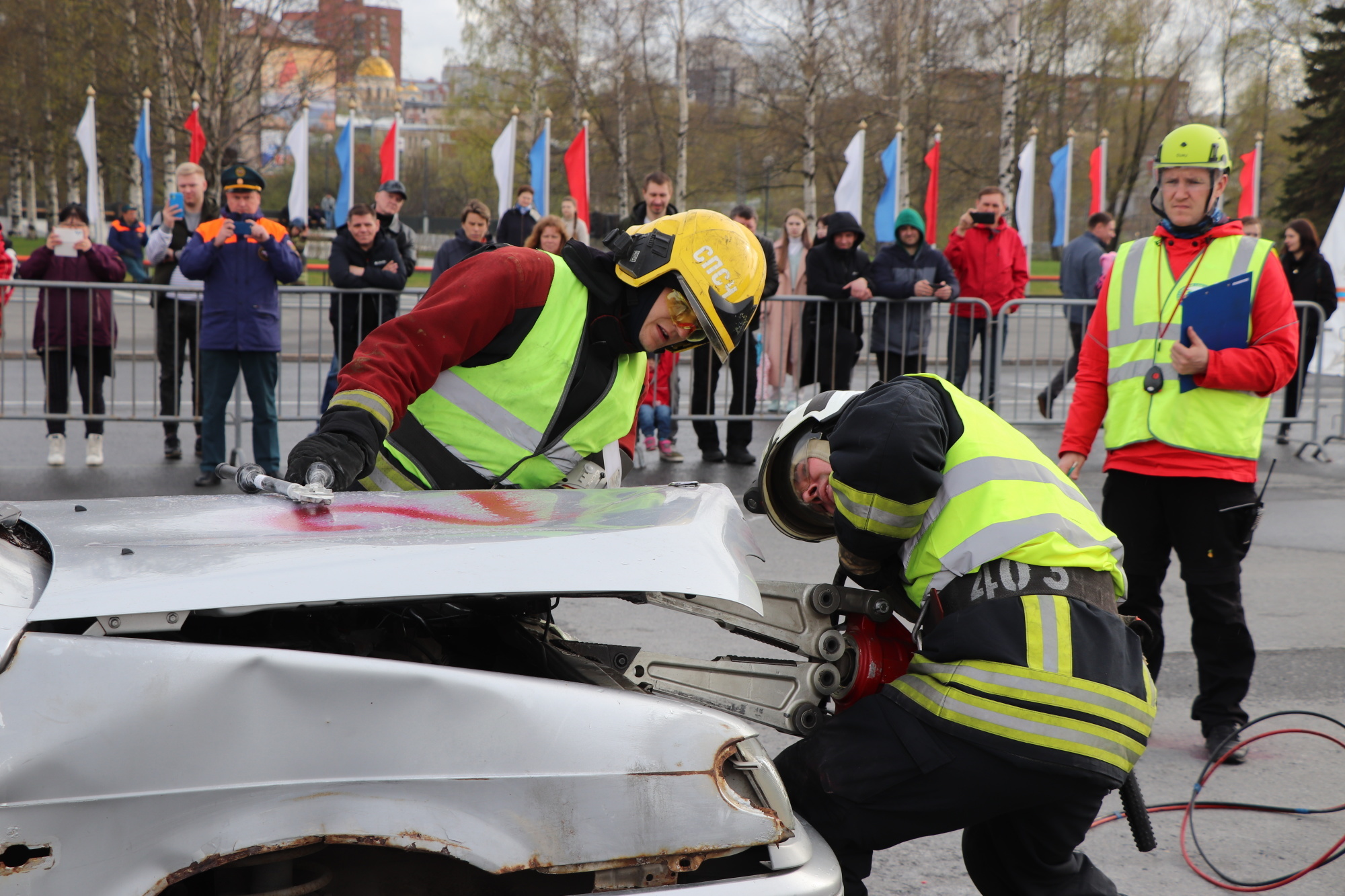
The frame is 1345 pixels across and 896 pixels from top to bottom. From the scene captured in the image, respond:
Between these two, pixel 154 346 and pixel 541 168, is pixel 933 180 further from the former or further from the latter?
pixel 154 346

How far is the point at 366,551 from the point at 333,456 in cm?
58

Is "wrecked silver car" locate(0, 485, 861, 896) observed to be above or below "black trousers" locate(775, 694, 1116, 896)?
above

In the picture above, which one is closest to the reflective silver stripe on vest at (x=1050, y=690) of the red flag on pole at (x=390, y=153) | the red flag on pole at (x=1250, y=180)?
the red flag on pole at (x=390, y=153)

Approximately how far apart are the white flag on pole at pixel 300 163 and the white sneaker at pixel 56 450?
730cm

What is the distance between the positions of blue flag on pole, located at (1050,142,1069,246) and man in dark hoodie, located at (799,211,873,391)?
792cm

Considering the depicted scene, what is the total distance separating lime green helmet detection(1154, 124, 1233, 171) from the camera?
11.9 ft

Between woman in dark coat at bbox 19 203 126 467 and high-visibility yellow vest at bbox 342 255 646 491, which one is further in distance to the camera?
woman in dark coat at bbox 19 203 126 467

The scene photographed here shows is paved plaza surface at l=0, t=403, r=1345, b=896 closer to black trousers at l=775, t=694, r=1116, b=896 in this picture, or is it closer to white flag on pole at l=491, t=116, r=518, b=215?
black trousers at l=775, t=694, r=1116, b=896

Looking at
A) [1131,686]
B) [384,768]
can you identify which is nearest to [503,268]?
[384,768]

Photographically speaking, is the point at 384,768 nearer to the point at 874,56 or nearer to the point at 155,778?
the point at 155,778

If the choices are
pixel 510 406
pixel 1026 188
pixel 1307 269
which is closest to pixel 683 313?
pixel 510 406

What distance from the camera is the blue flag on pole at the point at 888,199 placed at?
44.6 feet

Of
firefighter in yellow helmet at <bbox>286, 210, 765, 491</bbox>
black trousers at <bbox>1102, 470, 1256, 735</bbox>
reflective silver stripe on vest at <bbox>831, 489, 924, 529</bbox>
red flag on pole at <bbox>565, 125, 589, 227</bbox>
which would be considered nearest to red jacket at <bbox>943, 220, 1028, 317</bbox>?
red flag on pole at <bbox>565, 125, 589, 227</bbox>

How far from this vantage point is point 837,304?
8812mm
